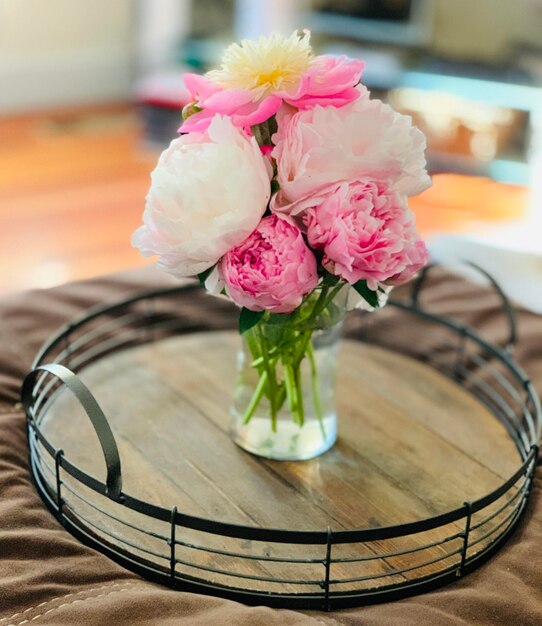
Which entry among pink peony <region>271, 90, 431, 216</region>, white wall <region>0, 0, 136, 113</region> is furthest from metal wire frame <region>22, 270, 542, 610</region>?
white wall <region>0, 0, 136, 113</region>

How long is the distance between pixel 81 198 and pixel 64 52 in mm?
1050

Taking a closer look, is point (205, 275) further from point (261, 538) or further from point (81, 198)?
point (81, 198)

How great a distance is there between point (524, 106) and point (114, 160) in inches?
54.6

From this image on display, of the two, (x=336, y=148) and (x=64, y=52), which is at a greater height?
(x=336, y=148)

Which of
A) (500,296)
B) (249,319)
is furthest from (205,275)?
(500,296)

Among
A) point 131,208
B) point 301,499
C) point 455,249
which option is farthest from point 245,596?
point 131,208

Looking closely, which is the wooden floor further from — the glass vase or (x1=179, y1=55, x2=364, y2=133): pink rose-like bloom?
(x1=179, y1=55, x2=364, y2=133): pink rose-like bloom

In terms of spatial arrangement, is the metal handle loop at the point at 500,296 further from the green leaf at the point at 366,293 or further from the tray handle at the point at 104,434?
the tray handle at the point at 104,434

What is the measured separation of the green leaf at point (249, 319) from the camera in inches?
34.8

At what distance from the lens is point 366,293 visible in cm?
88

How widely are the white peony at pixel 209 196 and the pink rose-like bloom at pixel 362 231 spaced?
6 centimetres

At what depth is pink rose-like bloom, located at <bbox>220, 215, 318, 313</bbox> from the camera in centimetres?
82

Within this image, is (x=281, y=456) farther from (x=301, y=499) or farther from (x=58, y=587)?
(x=58, y=587)

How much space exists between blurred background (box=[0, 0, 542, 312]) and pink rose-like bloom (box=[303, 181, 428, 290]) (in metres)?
1.54
